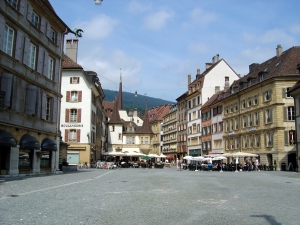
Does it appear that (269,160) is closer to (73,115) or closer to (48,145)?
(73,115)

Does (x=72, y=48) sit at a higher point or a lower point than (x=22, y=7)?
higher

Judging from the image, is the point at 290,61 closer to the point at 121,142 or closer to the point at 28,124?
the point at 28,124

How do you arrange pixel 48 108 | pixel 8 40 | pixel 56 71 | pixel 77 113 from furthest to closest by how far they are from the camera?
pixel 77 113 → pixel 56 71 → pixel 48 108 → pixel 8 40

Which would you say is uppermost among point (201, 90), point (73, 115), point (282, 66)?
point (201, 90)

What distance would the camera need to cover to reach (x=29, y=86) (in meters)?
24.0

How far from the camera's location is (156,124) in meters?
105

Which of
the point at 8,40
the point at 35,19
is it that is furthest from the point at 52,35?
the point at 8,40

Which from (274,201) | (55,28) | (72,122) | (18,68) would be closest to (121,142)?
(72,122)

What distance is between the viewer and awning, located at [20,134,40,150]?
23.3 metres

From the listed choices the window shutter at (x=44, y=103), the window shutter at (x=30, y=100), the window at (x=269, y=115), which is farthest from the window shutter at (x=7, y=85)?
the window at (x=269, y=115)

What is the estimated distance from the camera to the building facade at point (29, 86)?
70.5 feet

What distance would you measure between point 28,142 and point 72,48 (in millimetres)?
32277

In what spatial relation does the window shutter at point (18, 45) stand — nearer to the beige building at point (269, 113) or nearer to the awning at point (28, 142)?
the awning at point (28, 142)

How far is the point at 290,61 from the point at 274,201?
40.1 m
